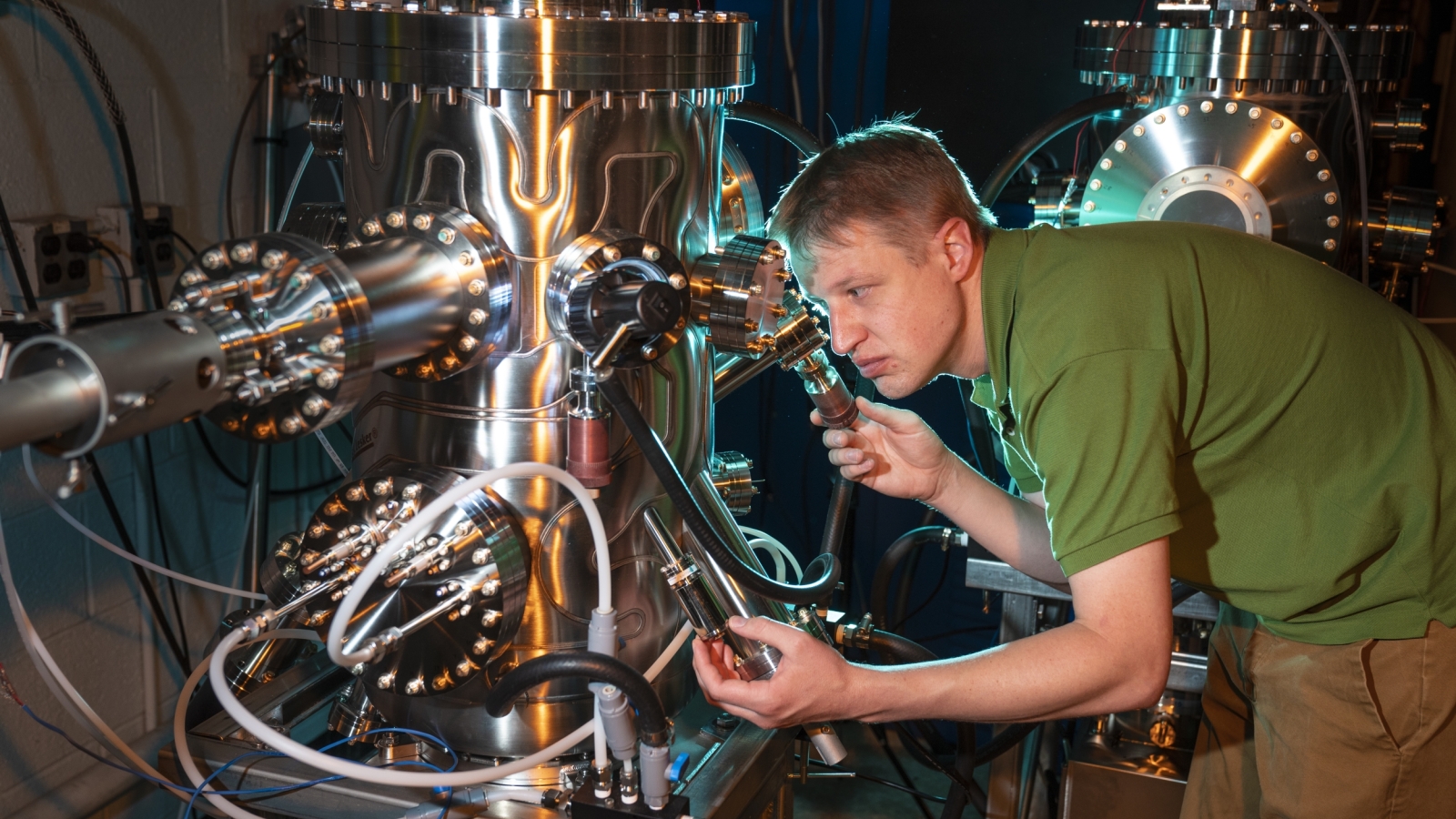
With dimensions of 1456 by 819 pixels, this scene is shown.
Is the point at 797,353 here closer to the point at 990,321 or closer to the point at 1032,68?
the point at 990,321

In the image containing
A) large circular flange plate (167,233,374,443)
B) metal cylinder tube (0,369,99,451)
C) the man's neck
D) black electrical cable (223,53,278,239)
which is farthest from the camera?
black electrical cable (223,53,278,239)

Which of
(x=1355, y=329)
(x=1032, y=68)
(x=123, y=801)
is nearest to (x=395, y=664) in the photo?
(x=1355, y=329)

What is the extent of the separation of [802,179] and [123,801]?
4.43 feet

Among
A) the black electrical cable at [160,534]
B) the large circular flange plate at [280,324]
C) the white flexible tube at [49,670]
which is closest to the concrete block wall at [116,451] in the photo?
the black electrical cable at [160,534]

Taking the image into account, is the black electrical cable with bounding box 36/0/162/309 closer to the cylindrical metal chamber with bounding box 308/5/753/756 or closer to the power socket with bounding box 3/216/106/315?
the power socket with bounding box 3/216/106/315

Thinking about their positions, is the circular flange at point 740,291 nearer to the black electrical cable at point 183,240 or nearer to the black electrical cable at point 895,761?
the black electrical cable at point 183,240

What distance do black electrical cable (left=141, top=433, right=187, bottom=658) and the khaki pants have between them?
1.44m

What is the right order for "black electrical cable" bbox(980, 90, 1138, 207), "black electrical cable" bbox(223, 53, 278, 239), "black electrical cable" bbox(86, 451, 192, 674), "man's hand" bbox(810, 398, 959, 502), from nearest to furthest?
1. "man's hand" bbox(810, 398, 959, 502)
2. "black electrical cable" bbox(980, 90, 1138, 207)
3. "black electrical cable" bbox(86, 451, 192, 674)
4. "black electrical cable" bbox(223, 53, 278, 239)

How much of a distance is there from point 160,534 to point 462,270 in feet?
3.55

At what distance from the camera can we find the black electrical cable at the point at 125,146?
148 cm

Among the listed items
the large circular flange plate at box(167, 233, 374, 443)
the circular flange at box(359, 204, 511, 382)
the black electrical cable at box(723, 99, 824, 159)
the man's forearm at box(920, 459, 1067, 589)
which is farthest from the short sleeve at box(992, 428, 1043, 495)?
the large circular flange plate at box(167, 233, 374, 443)

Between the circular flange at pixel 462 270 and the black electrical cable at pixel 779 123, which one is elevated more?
the black electrical cable at pixel 779 123

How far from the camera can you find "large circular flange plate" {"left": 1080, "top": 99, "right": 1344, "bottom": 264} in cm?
129

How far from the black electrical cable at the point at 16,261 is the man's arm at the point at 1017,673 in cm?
99
